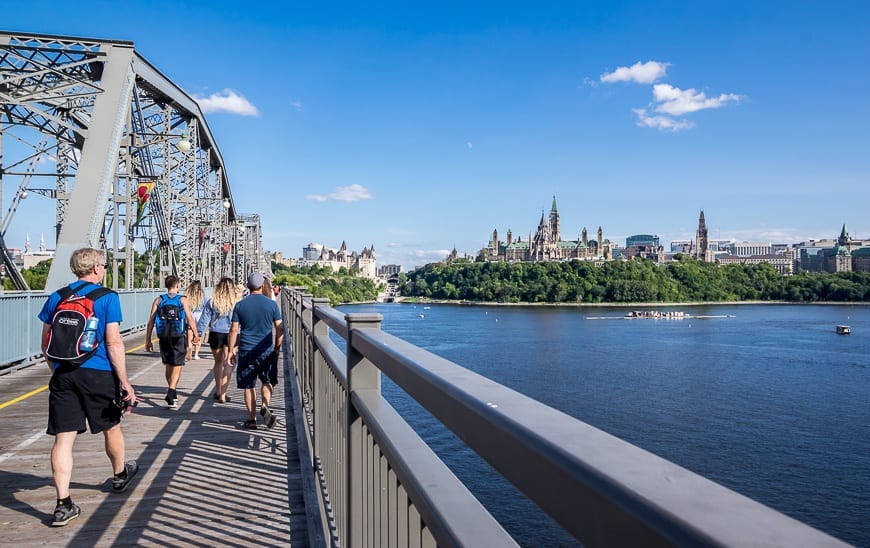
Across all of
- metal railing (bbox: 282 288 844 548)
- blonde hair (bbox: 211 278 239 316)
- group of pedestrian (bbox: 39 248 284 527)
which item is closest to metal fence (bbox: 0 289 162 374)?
blonde hair (bbox: 211 278 239 316)

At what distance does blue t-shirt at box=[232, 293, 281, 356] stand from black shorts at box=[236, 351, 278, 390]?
63 mm

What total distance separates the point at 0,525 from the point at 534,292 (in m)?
→ 144

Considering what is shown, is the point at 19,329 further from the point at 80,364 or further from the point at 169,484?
the point at 80,364

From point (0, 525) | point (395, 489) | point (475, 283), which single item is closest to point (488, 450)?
point (395, 489)

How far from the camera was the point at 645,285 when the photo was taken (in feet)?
457

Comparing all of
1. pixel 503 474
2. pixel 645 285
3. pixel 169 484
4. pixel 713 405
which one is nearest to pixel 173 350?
pixel 169 484

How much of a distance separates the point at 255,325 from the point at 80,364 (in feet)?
8.61

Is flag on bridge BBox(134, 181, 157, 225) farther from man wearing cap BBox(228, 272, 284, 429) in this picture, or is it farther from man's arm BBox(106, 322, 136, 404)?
man's arm BBox(106, 322, 136, 404)

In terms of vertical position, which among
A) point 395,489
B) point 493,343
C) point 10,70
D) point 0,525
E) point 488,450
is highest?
point 10,70

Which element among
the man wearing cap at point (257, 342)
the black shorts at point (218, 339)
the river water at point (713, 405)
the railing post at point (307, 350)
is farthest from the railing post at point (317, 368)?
the river water at point (713, 405)

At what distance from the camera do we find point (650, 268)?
6127 inches

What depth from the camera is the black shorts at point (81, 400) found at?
443 centimetres

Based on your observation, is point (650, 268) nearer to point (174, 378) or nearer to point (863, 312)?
point (863, 312)

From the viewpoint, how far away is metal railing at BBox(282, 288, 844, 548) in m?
0.66
